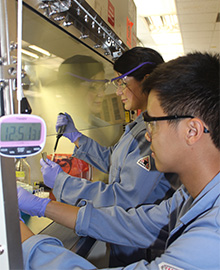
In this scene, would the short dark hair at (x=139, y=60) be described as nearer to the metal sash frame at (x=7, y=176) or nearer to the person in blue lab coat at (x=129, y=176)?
the person in blue lab coat at (x=129, y=176)

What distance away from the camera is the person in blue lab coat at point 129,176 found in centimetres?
133

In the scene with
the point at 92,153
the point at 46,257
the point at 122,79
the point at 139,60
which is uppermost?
the point at 139,60

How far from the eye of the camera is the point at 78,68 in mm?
1522

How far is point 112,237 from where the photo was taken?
44.9 inches

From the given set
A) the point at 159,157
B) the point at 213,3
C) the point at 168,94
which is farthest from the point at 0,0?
the point at 213,3

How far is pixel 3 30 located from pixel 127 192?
0.96 metres

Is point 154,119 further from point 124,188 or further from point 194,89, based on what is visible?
point 124,188

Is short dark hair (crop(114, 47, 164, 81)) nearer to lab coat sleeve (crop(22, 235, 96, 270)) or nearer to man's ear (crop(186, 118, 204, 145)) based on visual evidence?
man's ear (crop(186, 118, 204, 145))

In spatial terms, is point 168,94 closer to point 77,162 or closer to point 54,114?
point 54,114

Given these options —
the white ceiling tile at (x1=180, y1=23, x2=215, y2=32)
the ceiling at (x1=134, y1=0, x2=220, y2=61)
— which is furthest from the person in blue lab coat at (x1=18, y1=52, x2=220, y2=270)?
the white ceiling tile at (x1=180, y1=23, x2=215, y2=32)

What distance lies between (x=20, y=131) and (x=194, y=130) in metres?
0.57

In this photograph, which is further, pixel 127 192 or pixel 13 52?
pixel 127 192

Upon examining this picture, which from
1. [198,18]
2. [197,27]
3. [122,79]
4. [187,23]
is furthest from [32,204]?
[197,27]

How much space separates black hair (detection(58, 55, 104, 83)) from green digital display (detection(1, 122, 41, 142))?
720 mm
